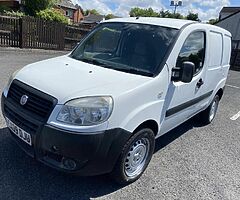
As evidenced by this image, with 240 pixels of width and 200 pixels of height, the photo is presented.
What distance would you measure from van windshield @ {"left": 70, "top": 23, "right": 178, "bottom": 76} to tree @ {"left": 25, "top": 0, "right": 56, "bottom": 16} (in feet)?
74.3

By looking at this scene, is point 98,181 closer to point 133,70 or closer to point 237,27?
point 133,70

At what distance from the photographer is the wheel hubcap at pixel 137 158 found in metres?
3.08

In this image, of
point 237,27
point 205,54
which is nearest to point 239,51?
point 237,27

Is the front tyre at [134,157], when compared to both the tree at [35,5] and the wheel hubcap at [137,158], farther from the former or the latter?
the tree at [35,5]

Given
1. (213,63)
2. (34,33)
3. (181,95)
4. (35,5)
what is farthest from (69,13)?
(181,95)

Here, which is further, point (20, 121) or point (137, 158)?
point (137, 158)

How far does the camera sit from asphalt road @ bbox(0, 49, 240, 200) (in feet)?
9.46

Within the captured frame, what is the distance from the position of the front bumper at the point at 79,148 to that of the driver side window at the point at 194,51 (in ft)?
4.92

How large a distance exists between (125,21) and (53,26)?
11.3 meters

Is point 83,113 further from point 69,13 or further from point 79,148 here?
point 69,13

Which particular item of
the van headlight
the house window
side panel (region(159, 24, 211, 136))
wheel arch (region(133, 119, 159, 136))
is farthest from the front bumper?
the house window

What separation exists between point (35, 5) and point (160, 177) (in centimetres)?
2460

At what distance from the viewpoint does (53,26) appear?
1433 cm

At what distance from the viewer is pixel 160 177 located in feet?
11.1
